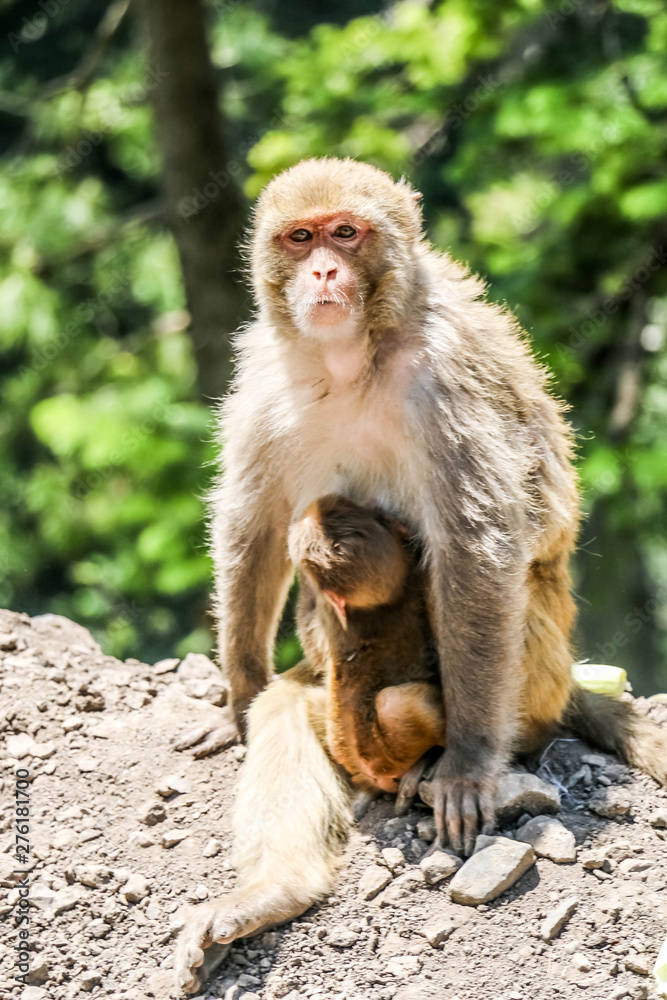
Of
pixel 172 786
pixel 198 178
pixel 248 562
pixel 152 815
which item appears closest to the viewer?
pixel 152 815

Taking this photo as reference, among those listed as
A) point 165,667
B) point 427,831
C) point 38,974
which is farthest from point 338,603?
point 165,667

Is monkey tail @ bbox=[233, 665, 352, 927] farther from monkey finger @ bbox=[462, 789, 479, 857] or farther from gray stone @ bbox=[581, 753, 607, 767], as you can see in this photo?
gray stone @ bbox=[581, 753, 607, 767]

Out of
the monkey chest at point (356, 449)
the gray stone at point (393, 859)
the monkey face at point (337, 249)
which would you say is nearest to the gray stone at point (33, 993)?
the gray stone at point (393, 859)

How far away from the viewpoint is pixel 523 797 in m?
3.81

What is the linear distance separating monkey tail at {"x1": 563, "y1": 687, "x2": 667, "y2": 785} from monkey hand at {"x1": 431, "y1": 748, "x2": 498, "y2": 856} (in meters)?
0.72

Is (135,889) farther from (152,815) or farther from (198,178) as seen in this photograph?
(198,178)

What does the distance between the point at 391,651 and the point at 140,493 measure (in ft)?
15.7

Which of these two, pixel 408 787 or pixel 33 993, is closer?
pixel 33 993

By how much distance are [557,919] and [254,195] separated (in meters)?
6.18

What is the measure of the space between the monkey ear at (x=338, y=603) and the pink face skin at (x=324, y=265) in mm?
926

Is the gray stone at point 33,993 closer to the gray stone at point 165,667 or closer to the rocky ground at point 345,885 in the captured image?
the rocky ground at point 345,885

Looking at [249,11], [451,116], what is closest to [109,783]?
[451,116]

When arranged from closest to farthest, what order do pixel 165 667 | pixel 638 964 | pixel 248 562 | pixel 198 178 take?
pixel 638 964 < pixel 248 562 < pixel 165 667 < pixel 198 178

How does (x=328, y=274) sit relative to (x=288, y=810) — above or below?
above
